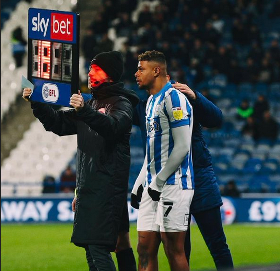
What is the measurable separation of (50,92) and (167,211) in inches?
49.6

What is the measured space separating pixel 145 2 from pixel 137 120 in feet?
58.3

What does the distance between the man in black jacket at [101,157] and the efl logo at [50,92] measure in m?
0.13

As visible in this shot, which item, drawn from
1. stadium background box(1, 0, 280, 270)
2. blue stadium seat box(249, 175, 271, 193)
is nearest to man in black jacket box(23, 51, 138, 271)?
stadium background box(1, 0, 280, 270)

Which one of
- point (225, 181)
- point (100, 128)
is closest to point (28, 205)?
point (225, 181)

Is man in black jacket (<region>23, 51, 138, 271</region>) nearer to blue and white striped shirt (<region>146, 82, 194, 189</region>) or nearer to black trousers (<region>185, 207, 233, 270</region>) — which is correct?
blue and white striped shirt (<region>146, 82, 194, 189</region>)

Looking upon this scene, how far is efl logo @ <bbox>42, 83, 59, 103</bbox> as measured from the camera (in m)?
5.42

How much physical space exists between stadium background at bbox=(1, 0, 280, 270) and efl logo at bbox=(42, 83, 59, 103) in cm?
1163

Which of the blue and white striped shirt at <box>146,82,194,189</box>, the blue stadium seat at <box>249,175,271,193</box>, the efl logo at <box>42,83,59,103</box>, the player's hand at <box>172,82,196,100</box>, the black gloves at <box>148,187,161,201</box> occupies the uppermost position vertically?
the player's hand at <box>172,82,196,100</box>

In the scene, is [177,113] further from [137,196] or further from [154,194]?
[137,196]

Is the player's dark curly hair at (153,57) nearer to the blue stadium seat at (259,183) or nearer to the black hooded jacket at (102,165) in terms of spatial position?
the black hooded jacket at (102,165)

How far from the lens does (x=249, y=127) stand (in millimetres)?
18984

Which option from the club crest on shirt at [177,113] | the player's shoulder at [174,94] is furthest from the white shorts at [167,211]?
the player's shoulder at [174,94]

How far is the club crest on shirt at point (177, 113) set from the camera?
5.88 meters

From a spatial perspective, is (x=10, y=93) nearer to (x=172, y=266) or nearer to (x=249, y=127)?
(x=249, y=127)
